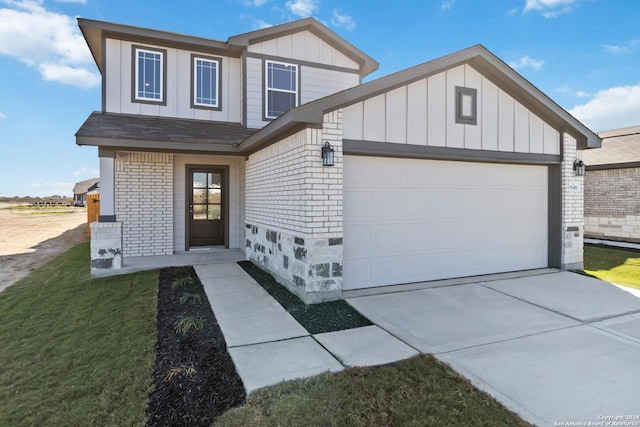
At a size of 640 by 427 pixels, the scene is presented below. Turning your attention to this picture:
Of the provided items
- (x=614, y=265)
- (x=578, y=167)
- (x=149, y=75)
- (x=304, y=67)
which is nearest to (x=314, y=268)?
(x=578, y=167)

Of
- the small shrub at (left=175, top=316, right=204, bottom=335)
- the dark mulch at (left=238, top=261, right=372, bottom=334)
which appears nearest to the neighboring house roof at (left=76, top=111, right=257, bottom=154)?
the dark mulch at (left=238, top=261, right=372, bottom=334)

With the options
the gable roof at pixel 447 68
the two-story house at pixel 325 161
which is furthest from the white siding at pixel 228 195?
the gable roof at pixel 447 68

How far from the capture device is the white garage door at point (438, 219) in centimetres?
609

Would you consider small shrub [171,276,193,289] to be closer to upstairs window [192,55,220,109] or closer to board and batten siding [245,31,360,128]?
board and batten siding [245,31,360,128]

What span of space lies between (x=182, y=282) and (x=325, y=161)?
11.4ft

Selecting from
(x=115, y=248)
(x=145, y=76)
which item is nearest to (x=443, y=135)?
(x=115, y=248)

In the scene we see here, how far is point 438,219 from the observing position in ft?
22.0

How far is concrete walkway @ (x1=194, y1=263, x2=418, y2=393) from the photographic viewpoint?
11.3 ft

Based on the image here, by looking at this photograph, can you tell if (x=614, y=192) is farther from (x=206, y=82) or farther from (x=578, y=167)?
(x=206, y=82)

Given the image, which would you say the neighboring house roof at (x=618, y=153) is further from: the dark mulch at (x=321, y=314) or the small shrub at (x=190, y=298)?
the small shrub at (x=190, y=298)

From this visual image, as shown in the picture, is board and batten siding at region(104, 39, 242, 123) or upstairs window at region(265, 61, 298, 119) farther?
upstairs window at region(265, 61, 298, 119)

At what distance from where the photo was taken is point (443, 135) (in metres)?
6.48

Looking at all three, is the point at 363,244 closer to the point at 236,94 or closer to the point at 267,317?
the point at 267,317

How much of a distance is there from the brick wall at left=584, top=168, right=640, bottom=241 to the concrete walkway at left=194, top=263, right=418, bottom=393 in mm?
12150
